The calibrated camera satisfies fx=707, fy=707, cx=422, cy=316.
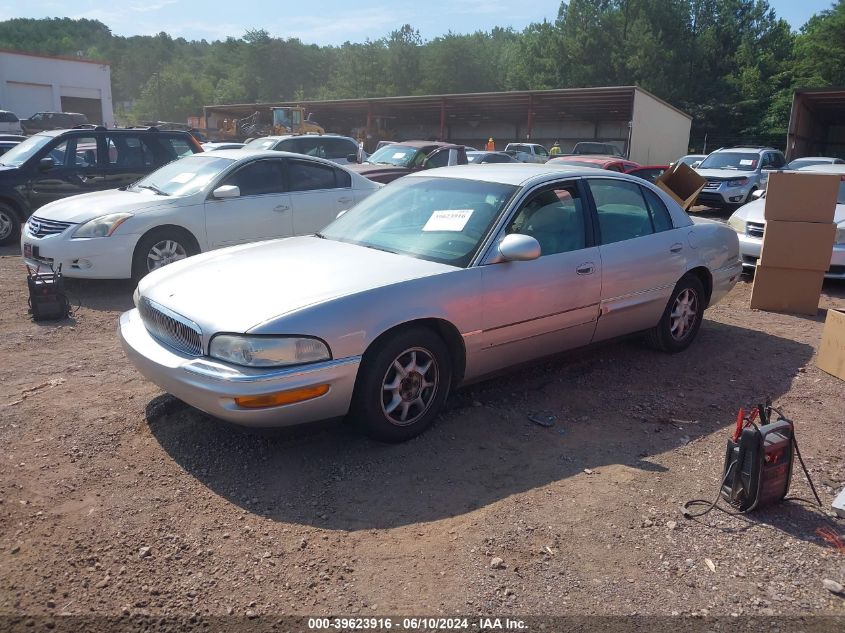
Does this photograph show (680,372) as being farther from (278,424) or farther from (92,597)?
(92,597)

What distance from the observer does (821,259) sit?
718 centimetres

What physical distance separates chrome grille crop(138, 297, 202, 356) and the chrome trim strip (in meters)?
0.12

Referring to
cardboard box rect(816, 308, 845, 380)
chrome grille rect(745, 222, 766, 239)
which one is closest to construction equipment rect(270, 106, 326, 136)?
chrome grille rect(745, 222, 766, 239)

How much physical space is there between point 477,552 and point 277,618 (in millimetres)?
909

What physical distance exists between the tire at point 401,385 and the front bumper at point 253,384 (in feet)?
0.33

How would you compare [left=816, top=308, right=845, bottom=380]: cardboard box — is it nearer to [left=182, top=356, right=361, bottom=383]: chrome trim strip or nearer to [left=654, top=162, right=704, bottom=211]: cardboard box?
[left=182, top=356, right=361, bottom=383]: chrome trim strip

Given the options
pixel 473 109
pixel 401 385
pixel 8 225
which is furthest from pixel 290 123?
pixel 401 385

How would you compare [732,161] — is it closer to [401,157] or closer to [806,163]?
[806,163]

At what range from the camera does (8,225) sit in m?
10.8

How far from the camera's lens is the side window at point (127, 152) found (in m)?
10.5

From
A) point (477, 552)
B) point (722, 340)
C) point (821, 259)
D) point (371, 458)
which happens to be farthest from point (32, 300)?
point (821, 259)

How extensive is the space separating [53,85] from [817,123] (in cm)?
4082

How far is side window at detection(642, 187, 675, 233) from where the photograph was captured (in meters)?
5.70

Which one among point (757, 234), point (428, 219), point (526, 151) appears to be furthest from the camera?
point (526, 151)
